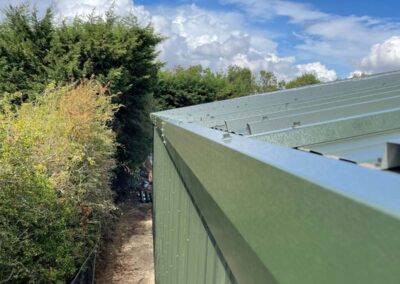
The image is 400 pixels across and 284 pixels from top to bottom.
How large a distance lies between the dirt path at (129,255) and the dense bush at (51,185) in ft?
4.06

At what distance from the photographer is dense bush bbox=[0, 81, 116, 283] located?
218 inches

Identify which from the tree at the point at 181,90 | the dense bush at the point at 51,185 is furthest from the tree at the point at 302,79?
the dense bush at the point at 51,185

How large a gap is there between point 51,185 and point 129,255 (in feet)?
15.8

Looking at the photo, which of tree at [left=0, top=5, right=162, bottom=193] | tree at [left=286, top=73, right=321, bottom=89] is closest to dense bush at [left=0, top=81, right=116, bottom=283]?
tree at [left=0, top=5, right=162, bottom=193]

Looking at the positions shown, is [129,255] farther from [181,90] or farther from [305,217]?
[181,90]

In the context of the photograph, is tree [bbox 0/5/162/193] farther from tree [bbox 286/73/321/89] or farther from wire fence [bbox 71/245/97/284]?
tree [bbox 286/73/321/89]

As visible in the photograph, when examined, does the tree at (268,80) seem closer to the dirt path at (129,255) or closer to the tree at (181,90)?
the tree at (181,90)

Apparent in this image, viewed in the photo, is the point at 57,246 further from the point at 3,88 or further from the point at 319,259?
the point at 3,88

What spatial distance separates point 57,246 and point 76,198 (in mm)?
1390

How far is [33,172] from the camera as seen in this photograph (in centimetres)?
607

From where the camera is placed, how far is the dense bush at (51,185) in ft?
18.2

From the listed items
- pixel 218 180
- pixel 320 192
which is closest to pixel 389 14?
pixel 218 180

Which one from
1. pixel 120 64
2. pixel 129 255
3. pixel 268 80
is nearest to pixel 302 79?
pixel 268 80

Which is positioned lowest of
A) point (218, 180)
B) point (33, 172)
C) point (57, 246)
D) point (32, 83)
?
point (57, 246)
